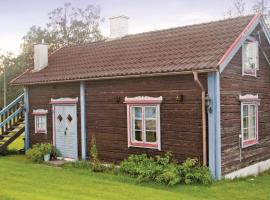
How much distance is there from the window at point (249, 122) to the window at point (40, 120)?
8347mm

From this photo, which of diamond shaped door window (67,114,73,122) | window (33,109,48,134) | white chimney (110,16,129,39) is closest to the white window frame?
diamond shaped door window (67,114,73,122)

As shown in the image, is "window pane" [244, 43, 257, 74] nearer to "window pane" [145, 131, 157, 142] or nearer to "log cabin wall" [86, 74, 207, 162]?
"log cabin wall" [86, 74, 207, 162]

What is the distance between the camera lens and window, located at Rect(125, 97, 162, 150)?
12203 millimetres

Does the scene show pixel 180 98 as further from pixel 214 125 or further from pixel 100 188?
pixel 100 188

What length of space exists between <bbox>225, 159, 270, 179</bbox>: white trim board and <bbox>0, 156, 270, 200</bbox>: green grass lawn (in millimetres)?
368

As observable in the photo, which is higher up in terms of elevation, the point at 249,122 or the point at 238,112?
the point at 238,112

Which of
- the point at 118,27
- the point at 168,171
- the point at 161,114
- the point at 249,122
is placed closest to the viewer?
the point at 168,171

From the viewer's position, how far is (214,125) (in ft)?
35.9

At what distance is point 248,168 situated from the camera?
1284 centimetres

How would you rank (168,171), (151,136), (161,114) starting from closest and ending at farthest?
(168,171), (161,114), (151,136)

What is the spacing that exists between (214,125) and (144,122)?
8.41 feet

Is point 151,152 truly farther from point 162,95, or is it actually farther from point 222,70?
point 222,70

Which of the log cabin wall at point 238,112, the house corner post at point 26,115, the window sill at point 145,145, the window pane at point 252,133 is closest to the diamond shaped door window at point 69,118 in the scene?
the house corner post at point 26,115

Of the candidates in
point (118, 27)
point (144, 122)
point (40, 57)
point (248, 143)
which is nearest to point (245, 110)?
point (248, 143)
